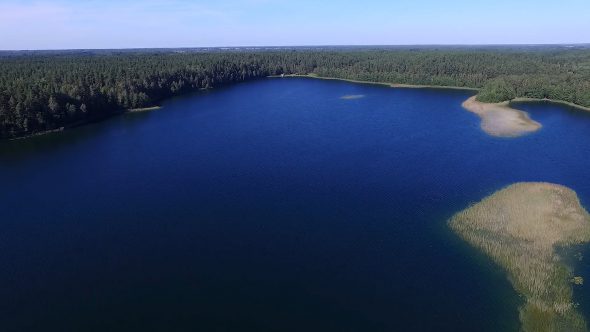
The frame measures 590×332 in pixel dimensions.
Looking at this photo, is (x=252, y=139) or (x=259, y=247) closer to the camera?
(x=259, y=247)

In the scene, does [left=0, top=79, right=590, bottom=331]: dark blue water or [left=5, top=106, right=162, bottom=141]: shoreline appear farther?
[left=5, top=106, right=162, bottom=141]: shoreline

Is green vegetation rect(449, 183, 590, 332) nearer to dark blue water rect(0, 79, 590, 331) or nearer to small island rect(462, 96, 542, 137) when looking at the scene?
dark blue water rect(0, 79, 590, 331)

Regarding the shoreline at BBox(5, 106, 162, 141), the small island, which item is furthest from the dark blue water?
the small island

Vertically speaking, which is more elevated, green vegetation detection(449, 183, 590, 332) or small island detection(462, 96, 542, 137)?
small island detection(462, 96, 542, 137)

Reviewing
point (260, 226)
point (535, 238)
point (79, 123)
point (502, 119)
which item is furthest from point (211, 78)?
point (535, 238)

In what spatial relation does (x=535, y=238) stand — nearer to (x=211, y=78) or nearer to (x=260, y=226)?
(x=260, y=226)

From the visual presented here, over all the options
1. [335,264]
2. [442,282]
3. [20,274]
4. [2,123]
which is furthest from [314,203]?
[2,123]

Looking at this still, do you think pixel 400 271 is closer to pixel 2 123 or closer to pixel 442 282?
pixel 442 282

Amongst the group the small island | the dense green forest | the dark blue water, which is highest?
the dense green forest
